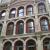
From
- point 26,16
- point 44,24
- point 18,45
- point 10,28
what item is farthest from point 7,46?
point 44,24

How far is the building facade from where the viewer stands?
53.9ft

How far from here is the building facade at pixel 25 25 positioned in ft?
53.9

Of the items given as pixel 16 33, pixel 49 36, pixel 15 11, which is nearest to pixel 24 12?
pixel 15 11

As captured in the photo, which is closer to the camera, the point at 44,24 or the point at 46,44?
the point at 46,44

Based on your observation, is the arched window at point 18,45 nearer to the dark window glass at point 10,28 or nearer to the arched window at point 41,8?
the dark window glass at point 10,28

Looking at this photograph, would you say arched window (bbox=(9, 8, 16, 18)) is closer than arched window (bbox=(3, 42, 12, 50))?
No

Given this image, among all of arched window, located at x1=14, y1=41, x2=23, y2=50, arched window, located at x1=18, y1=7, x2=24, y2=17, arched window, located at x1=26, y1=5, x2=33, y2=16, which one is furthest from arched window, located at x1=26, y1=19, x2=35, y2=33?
arched window, located at x1=14, y1=41, x2=23, y2=50

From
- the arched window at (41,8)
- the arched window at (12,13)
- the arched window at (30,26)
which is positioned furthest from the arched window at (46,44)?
the arched window at (12,13)

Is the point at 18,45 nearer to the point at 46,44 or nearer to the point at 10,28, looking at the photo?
the point at 10,28

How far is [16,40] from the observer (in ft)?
55.2

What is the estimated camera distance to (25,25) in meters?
17.5

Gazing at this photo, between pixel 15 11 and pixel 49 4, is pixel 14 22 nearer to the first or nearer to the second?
pixel 15 11

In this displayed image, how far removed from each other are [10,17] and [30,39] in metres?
3.74

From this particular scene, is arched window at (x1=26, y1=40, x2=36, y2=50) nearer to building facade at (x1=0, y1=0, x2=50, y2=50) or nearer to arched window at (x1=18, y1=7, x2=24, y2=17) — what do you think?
building facade at (x1=0, y1=0, x2=50, y2=50)
